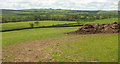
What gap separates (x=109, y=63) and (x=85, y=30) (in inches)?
1119

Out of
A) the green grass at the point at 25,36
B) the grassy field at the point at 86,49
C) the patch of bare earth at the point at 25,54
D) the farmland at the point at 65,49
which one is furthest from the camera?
the green grass at the point at 25,36

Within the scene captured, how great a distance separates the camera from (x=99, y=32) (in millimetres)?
41156

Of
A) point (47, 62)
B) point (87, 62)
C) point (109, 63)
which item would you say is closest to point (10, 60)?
point (47, 62)

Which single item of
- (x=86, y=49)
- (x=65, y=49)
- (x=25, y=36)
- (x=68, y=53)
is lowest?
(x=25, y=36)

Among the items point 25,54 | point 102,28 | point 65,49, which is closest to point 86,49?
point 65,49

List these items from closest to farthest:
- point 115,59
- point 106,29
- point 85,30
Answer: point 115,59 < point 106,29 < point 85,30

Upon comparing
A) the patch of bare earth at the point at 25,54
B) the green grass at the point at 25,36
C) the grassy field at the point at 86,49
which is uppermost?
the grassy field at the point at 86,49

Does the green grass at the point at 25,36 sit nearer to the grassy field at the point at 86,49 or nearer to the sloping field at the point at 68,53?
the grassy field at the point at 86,49

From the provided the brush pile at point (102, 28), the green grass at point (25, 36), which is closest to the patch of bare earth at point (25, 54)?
the green grass at point (25, 36)

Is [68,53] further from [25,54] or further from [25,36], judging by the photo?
[25,36]

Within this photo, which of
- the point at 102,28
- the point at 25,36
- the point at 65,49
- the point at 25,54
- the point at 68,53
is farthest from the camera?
the point at 25,36

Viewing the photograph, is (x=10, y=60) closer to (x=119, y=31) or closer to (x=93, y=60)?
(x=93, y=60)

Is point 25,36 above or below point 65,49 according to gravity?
below

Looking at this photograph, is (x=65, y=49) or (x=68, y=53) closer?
(x=68, y=53)
